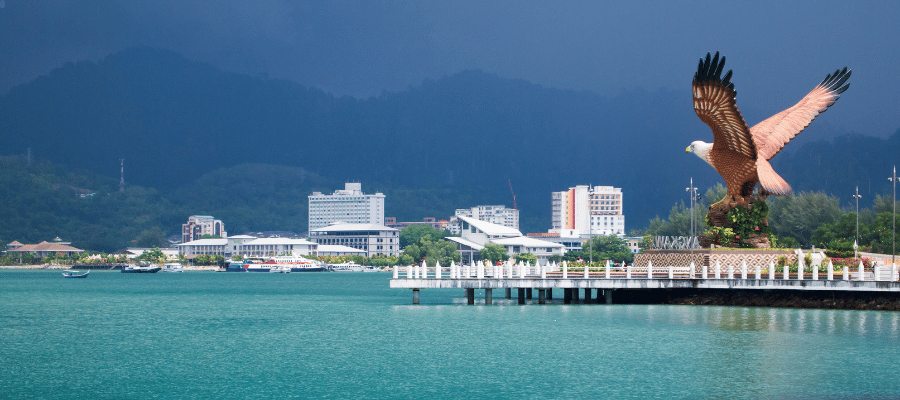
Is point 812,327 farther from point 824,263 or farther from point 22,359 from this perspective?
point 22,359

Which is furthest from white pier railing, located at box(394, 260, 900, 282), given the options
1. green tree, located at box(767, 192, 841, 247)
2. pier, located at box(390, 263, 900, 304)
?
green tree, located at box(767, 192, 841, 247)

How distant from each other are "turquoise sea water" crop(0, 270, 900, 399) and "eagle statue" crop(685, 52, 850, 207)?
7.96m

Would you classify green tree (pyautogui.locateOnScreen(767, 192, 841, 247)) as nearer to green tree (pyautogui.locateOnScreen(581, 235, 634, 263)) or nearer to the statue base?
the statue base

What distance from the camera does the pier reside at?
45969 millimetres

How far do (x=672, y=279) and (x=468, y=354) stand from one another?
19.6 meters

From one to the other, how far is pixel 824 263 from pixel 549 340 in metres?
21.4

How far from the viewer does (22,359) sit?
35.2m

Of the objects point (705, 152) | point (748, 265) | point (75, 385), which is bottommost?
point (75, 385)

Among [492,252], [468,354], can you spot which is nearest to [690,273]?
[468,354]

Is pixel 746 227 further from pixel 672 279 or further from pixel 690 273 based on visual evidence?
pixel 672 279

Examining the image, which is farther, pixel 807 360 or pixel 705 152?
pixel 705 152

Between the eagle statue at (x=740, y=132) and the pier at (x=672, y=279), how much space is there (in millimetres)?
4971

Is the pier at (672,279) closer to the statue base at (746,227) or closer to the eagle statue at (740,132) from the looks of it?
the statue base at (746,227)

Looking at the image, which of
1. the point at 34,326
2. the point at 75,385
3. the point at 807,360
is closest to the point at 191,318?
the point at 34,326
